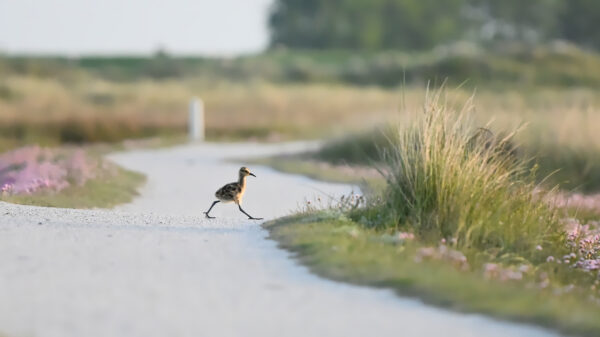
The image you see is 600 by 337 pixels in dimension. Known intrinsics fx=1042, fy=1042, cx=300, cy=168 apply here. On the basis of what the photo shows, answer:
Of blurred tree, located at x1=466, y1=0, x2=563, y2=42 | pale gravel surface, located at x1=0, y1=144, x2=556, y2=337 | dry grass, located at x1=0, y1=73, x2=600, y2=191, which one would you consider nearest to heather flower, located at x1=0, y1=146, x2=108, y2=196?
pale gravel surface, located at x1=0, y1=144, x2=556, y2=337

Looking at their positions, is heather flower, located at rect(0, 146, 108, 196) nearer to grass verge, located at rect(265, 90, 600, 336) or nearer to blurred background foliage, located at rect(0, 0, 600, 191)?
grass verge, located at rect(265, 90, 600, 336)

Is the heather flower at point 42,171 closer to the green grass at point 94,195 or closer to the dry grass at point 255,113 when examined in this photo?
the green grass at point 94,195

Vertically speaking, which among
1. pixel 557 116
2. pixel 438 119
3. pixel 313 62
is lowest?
pixel 313 62

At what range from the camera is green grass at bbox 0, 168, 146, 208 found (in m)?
13.8

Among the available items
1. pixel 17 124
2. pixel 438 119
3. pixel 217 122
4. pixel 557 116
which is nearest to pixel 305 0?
pixel 217 122

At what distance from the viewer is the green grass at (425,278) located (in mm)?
7051

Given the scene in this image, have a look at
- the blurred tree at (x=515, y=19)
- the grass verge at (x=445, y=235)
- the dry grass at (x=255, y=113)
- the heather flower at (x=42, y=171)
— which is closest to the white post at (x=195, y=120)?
the dry grass at (x=255, y=113)

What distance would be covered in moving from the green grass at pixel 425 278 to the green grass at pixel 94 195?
4835mm

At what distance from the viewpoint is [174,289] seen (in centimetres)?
752

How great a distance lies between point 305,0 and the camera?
253ft

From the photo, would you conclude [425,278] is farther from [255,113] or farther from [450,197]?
[255,113]

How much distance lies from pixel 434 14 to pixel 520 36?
658cm

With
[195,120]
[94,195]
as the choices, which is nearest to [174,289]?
[94,195]

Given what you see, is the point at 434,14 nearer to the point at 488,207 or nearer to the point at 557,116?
the point at 557,116
